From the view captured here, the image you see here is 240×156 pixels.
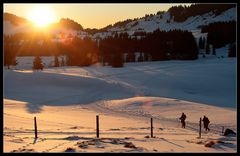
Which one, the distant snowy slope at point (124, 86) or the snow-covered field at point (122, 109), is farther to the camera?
the distant snowy slope at point (124, 86)

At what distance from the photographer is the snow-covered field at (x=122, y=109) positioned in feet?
53.9

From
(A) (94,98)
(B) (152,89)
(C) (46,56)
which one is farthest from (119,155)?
(C) (46,56)

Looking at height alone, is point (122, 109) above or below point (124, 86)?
below

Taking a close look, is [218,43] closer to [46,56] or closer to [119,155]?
[46,56]

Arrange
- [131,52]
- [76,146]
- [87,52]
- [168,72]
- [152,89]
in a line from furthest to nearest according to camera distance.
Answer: [131,52], [87,52], [168,72], [152,89], [76,146]

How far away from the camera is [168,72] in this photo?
265ft

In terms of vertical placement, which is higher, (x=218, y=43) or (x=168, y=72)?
(x=218, y=43)

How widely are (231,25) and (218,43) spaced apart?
860cm

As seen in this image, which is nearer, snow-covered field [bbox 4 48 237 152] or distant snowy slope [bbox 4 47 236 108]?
snow-covered field [bbox 4 48 237 152]

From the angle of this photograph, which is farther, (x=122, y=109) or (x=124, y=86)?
(x=124, y=86)

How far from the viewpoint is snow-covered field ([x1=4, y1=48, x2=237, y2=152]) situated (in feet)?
53.9

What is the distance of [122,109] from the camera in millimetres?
42000

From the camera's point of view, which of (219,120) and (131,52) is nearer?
(219,120)

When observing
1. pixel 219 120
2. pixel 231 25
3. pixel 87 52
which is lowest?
pixel 219 120
